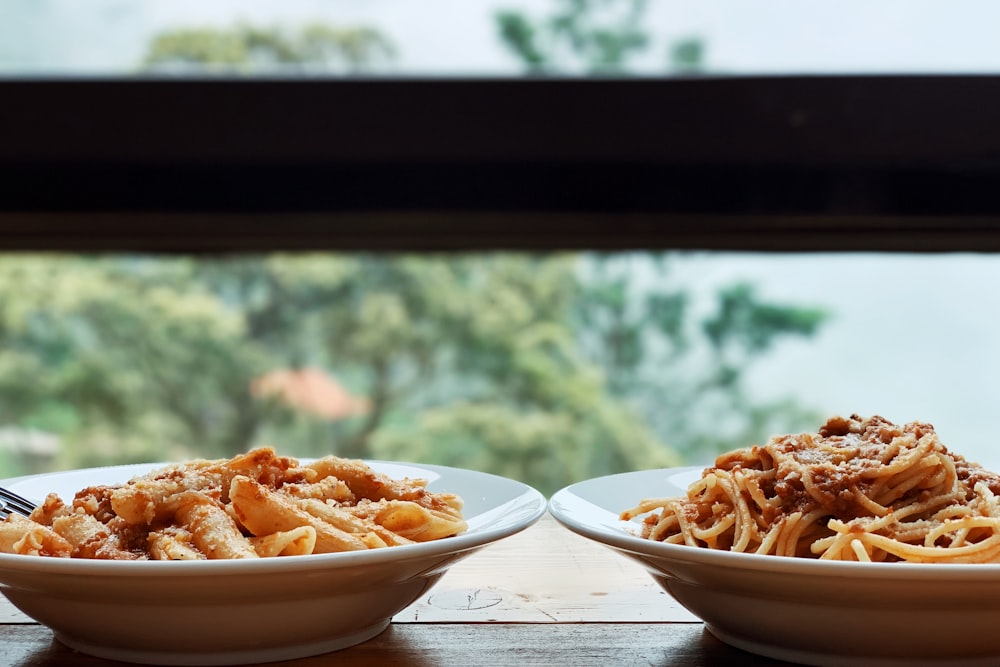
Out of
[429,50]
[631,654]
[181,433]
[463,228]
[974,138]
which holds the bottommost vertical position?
[181,433]

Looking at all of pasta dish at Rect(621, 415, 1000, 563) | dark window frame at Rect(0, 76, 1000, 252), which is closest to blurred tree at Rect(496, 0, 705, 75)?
dark window frame at Rect(0, 76, 1000, 252)

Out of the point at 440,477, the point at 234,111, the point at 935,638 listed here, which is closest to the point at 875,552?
the point at 935,638

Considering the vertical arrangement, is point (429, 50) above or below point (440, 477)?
above

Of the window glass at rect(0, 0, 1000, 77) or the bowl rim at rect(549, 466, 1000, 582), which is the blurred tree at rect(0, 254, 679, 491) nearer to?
the window glass at rect(0, 0, 1000, 77)

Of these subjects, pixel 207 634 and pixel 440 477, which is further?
pixel 440 477

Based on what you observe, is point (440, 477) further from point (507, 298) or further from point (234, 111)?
point (507, 298)

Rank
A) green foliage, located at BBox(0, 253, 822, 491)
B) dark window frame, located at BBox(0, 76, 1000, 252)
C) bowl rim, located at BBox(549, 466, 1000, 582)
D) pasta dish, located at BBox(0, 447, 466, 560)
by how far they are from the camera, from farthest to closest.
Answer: green foliage, located at BBox(0, 253, 822, 491) < dark window frame, located at BBox(0, 76, 1000, 252) < pasta dish, located at BBox(0, 447, 466, 560) < bowl rim, located at BBox(549, 466, 1000, 582)

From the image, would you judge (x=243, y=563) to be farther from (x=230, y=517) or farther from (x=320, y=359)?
(x=320, y=359)
